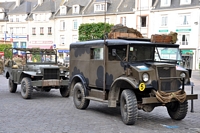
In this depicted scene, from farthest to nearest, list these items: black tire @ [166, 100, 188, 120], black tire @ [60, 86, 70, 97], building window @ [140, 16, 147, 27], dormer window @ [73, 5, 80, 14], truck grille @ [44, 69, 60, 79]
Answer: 1. dormer window @ [73, 5, 80, 14]
2. building window @ [140, 16, 147, 27]
3. black tire @ [60, 86, 70, 97]
4. truck grille @ [44, 69, 60, 79]
5. black tire @ [166, 100, 188, 120]

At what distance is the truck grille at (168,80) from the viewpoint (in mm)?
7648

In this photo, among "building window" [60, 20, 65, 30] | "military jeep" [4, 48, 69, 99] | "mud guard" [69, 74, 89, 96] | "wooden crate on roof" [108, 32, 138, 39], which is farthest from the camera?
"building window" [60, 20, 65, 30]

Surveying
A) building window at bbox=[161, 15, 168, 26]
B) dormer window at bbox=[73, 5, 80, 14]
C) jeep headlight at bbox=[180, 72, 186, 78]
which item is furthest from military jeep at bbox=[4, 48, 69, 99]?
dormer window at bbox=[73, 5, 80, 14]

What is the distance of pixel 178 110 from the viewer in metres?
8.41

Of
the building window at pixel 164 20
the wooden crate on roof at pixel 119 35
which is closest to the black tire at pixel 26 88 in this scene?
the wooden crate on roof at pixel 119 35

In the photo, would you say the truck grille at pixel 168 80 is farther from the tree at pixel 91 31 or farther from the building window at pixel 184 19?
the tree at pixel 91 31

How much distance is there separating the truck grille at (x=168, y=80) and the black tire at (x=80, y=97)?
2887 mm

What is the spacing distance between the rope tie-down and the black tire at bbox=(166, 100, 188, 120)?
0.54m

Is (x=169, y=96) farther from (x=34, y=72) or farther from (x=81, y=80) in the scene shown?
(x=34, y=72)

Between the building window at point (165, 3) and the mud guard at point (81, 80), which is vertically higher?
the building window at point (165, 3)

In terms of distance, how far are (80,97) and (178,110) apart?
10.5 ft

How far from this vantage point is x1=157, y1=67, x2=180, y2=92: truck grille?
25.1 feet

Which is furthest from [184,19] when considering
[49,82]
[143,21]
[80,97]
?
[80,97]

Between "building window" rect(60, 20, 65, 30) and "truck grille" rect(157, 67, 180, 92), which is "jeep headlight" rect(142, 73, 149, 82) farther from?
"building window" rect(60, 20, 65, 30)
